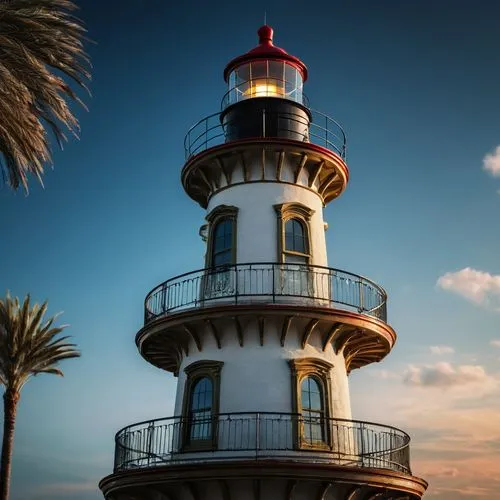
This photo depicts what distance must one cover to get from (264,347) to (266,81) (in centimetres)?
920

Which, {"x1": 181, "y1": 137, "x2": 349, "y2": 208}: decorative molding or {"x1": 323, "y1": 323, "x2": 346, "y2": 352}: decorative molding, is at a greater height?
{"x1": 181, "y1": 137, "x2": 349, "y2": 208}: decorative molding

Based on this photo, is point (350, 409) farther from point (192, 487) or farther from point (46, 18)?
point (46, 18)

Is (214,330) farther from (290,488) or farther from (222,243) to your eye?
(290,488)

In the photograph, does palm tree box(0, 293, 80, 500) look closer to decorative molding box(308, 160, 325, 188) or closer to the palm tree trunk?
the palm tree trunk

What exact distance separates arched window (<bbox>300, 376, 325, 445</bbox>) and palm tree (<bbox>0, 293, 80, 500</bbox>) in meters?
16.8

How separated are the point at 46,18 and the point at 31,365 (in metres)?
20.8

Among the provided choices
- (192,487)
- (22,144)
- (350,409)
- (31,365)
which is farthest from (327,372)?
(31,365)

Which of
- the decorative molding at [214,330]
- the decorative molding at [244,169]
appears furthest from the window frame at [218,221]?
the decorative molding at [214,330]

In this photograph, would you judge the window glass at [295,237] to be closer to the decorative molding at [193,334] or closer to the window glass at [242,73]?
the decorative molding at [193,334]

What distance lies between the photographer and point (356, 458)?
68.4ft

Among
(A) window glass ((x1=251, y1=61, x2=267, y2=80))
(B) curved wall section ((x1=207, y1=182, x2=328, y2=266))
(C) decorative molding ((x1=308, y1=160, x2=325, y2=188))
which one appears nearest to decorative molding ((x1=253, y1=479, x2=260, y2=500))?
(B) curved wall section ((x1=207, y1=182, x2=328, y2=266))

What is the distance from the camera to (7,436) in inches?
1278

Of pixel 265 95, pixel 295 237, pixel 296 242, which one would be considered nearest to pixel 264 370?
pixel 296 242

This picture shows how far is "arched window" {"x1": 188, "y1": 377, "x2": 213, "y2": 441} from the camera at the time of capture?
67.6ft
